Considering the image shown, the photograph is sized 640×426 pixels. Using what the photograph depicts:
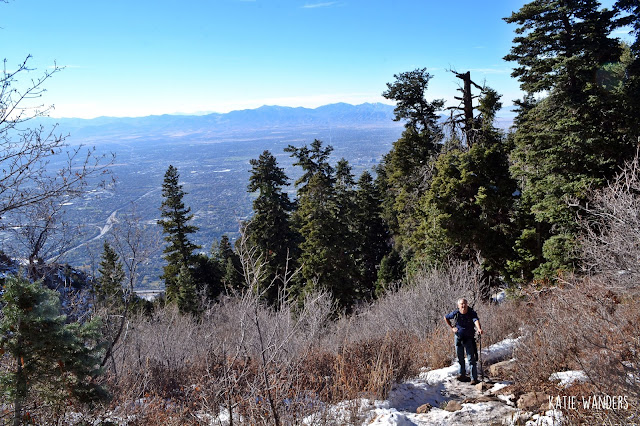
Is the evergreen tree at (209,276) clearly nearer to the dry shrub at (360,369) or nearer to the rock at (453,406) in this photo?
the dry shrub at (360,369)

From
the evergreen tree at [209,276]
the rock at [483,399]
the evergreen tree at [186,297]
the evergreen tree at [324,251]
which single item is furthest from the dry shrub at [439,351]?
the evergreen tree at [209,276]

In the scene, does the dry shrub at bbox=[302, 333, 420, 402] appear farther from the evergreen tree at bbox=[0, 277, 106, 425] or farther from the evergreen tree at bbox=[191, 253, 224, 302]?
the evergreen tree at bbox=[191, 253, 224, 302]

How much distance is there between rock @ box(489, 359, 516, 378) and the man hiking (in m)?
0.53

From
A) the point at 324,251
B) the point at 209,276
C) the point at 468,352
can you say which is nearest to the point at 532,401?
the point at 468,352

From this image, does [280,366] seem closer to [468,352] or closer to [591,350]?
[468,352]

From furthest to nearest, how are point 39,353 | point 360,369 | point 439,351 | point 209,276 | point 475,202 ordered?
point 209,276, point 475,202, point 439,351, point 360,369, point 39,353

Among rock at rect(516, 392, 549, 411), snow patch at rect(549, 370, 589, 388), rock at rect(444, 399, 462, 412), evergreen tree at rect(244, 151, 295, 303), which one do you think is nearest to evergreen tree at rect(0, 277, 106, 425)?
rock at rect(444, 399, 462, 412)

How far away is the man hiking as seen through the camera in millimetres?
7410

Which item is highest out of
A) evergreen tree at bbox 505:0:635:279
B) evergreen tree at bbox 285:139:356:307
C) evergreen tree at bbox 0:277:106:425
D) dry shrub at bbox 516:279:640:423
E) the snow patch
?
evergreen tree at bbox 505:0:635:279

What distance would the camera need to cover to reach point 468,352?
296 inches

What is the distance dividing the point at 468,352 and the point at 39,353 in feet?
22.2

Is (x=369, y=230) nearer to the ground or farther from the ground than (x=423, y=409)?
nearer to the ground

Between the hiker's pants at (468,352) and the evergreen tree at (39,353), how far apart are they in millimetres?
5942

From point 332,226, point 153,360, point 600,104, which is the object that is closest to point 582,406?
point 153,360
